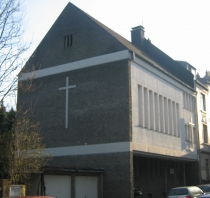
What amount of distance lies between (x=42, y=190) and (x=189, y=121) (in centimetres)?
1940

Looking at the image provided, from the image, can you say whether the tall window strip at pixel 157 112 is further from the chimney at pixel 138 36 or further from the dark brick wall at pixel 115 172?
the chimney at pixel 138 36

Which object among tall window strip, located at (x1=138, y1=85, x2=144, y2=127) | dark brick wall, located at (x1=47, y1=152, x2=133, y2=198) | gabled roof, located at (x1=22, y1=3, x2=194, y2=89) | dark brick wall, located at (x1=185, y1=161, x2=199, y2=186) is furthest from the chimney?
dark brick wall, located at (x1=47, y1=152, x2=133, y2=198)

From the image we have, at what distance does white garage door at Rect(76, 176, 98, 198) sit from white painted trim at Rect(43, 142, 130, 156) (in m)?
2.13

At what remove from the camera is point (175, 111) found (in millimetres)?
32750

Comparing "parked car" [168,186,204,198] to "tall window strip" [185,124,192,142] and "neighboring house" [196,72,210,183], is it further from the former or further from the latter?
"neighboring house" [196,72,210,183]

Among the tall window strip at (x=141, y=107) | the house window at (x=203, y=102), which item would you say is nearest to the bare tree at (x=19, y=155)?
the tall window strip at (x=141, y=107)

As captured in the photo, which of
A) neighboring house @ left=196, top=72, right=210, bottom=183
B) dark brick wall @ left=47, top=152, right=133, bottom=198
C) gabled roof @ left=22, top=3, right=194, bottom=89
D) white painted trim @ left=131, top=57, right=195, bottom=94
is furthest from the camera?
neighboring house @ left=196, top=72, right=210, bottom=183

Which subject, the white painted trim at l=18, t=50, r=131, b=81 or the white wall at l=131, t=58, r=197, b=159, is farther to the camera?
the white painted trim at l=18, t=50, r=131, b=81

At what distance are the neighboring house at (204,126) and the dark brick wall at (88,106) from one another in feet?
48.6

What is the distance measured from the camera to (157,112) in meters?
29.3

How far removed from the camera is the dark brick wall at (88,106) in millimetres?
25781

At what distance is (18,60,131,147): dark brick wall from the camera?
1015 inches

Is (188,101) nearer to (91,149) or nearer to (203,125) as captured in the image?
(203,125)

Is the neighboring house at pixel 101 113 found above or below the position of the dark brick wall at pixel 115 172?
above
